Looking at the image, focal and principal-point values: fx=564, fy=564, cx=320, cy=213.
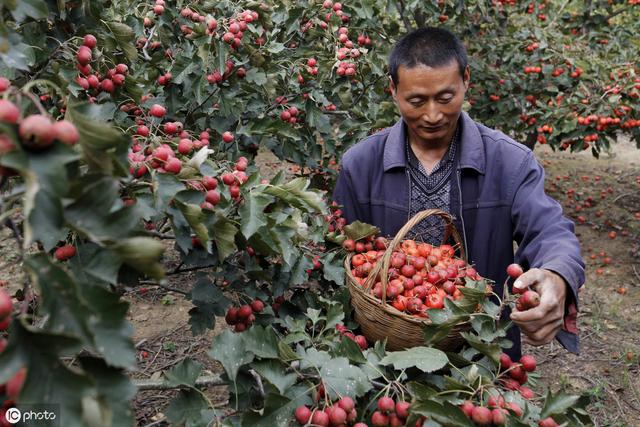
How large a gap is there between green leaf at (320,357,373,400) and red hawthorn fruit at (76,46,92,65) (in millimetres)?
1169

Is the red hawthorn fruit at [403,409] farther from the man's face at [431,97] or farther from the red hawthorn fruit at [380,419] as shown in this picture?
the man's face at [431,97]

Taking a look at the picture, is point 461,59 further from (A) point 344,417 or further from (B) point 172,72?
(A) point 344,417

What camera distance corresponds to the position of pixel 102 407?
81 cm

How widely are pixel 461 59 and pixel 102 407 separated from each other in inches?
81.1

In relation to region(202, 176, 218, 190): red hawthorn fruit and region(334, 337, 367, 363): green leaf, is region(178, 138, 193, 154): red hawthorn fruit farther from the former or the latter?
region(334, 337, 367, 363): green leaf

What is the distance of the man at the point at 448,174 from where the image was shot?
227 cm

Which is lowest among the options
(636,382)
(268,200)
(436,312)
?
(636,382)

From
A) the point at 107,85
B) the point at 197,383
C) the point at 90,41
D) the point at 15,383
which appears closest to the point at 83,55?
the point at 90,41

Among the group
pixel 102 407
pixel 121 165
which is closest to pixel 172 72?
pixel 121 165

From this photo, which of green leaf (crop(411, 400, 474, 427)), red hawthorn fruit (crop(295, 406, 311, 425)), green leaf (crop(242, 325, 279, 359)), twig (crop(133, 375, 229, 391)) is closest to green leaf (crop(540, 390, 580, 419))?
green leaf (crop(411, 400, 474, 427))

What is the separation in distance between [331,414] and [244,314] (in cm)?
55

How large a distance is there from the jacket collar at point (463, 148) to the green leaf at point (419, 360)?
3.62 feet

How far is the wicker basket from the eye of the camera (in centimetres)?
176

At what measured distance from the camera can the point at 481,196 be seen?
8.06 ft
